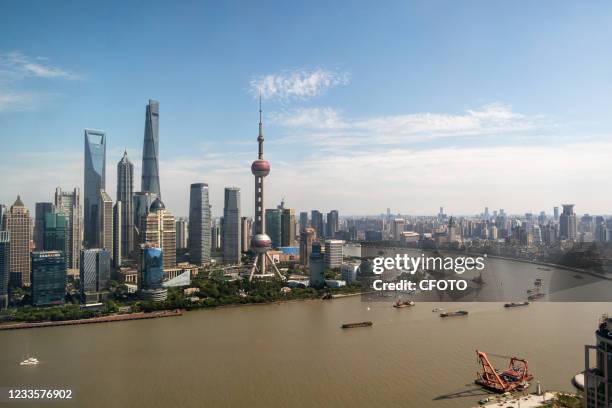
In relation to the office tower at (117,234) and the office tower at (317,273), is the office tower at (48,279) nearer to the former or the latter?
the office tower at (317,273)

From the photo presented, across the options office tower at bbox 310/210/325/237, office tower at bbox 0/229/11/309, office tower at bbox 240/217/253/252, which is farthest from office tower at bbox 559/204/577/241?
office tower at bbox 0/229/11/309

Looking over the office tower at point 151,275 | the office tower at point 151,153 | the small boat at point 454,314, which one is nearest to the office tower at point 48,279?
the office tower at point 151,275

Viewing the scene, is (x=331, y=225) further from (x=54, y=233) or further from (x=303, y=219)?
(x=54, y=233)

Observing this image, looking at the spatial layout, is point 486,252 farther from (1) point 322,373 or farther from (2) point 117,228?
(1) point 322,373

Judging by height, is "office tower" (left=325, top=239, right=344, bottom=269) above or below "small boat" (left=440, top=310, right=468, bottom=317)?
above


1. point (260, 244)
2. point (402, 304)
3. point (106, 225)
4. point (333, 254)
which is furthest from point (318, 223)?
point (402, 304)

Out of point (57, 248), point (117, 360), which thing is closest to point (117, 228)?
point (57, 248)

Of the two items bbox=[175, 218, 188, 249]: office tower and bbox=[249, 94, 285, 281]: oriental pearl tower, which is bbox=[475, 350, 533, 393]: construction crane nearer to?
bbox=[249, 94, 285, 281]: oriental pearl tower
